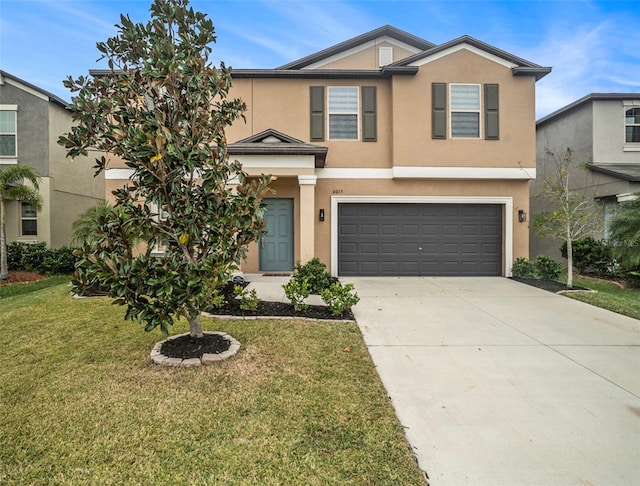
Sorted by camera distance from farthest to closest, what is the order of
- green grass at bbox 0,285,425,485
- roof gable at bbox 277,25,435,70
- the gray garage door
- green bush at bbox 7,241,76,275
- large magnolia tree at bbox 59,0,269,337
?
roof gable at bbox 277,25,435,70 < green bush at bbox 7,241,76,275 < the gray garage door < large magnolia tree at bbox 59,0,269,337 < green grass at bbox 0,285,425,485

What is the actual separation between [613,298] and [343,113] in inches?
327

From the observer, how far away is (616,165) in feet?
38.5

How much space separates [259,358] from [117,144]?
9.60 ft

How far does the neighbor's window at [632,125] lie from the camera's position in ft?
39.2

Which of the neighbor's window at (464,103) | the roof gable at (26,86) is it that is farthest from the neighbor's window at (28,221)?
the neighbor's window at (464,103)

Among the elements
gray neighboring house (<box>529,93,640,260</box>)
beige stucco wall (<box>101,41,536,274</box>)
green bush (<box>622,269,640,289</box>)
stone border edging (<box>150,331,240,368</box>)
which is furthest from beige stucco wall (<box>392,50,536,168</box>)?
stone border edging (<box>150,331,240,368</box>)

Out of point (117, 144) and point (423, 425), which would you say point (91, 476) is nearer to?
point (423, 425)

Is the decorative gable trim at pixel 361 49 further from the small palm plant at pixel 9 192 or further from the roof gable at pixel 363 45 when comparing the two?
the small palm plant at pixel 9 192

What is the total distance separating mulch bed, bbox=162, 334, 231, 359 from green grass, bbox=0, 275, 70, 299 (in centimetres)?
674

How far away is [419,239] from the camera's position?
33.8 feet

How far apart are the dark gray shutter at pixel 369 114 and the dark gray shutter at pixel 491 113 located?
3317 mm

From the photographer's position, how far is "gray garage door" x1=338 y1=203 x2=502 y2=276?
33.6ft

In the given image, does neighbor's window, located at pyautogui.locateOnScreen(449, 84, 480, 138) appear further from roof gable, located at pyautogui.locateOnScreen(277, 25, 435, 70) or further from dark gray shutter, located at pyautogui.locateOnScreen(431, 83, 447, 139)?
roof gable, located at pyautogui.locateOnScreen(277, 25, 435, 70)

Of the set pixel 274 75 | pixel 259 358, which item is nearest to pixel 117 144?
pixel 259 358
